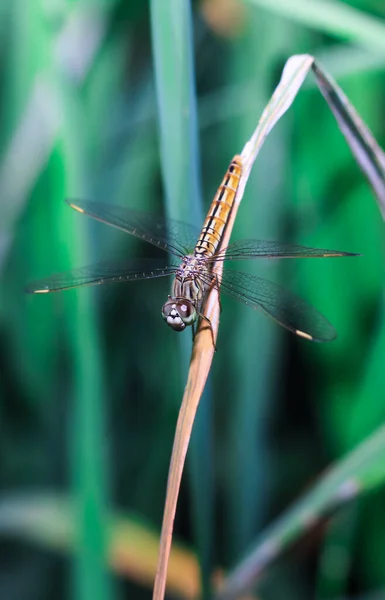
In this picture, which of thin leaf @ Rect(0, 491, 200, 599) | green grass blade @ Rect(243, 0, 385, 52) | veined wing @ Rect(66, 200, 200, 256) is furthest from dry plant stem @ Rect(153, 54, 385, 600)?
thin leaf @ Rect(0, 491, 200, 599)

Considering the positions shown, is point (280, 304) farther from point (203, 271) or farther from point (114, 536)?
point (114, 536)

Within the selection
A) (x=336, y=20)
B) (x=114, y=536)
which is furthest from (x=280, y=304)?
(x=114, y=536)

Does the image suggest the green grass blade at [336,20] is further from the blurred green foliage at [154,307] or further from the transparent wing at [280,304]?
the transparent wing at [280,304]

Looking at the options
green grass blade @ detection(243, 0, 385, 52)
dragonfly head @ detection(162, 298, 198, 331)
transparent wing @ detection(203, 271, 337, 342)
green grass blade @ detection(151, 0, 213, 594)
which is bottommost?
dragonfly head @ detection(162, 298, 198, 331)

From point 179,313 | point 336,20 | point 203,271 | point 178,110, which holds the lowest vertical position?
point 179,313

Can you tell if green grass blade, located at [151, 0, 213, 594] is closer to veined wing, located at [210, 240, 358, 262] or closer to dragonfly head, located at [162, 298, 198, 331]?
dragonfly head, located at [162, 298, 198, 331]

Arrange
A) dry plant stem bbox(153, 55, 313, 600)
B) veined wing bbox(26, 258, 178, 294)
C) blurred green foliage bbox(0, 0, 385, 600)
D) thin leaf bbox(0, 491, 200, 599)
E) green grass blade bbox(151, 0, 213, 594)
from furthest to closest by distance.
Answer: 1. thin leaf bbox(0, 491, 200, 599)
2. blurred green foliage bbox(0, 0, 385, 600)
3. veined wing bbox(26, 258, 178, 294)
4. green grass blade bbox(151, 0, 213, 594)
5. dry plant stem bbox(153, 55, 313, 600)

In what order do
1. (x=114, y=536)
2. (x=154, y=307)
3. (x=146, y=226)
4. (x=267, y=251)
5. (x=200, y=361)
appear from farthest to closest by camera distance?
(x=154, y=307) → (x=114, y=536) → (x=146, y=226) → (x=267, y=251) → (x=200, y=361)

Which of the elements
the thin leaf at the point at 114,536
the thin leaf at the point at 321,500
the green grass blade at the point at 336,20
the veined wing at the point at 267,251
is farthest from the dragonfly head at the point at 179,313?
the thin leaf at the point at 114,536
